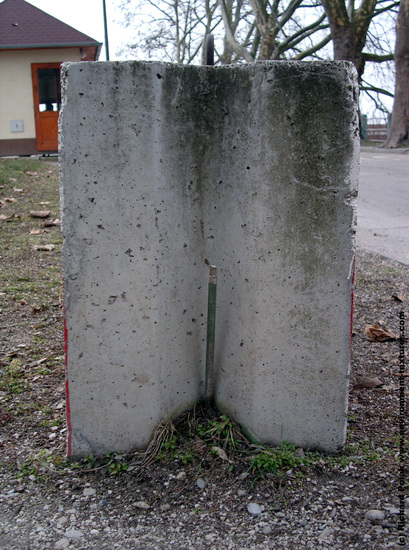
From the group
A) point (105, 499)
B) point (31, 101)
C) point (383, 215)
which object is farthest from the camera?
point (31, 101)

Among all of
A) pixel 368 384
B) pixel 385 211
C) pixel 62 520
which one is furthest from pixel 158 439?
pixel 385 211

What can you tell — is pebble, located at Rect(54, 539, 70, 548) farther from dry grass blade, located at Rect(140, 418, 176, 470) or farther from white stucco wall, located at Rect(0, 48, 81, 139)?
white stucco wall, located at Rect(0, 48, 81, 139)

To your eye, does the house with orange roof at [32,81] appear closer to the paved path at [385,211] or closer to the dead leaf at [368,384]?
the paved path at [385,211]

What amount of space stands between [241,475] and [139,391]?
562 mm

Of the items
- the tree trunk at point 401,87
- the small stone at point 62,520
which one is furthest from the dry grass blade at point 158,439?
the tree trunk at point 401,87

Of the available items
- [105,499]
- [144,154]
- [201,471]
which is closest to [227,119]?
[144,154]

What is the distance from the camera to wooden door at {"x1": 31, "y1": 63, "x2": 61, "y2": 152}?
18266mm

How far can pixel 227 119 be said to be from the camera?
2346 millimetres

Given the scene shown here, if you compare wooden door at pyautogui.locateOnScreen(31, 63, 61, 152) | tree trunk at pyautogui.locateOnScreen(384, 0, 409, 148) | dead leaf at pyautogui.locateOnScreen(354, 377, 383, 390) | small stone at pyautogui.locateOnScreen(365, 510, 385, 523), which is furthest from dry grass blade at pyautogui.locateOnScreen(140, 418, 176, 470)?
tree trunk at pyautogui.locateOnScreen(384, 0, 409, 148)

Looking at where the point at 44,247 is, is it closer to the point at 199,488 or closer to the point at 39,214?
the point at 39,214

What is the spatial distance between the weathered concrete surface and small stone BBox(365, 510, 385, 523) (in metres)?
0.39

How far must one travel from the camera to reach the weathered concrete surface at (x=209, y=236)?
221 centimetres

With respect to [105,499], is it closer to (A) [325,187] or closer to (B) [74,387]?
(B) [74,387]

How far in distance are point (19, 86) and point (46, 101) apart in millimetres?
963
